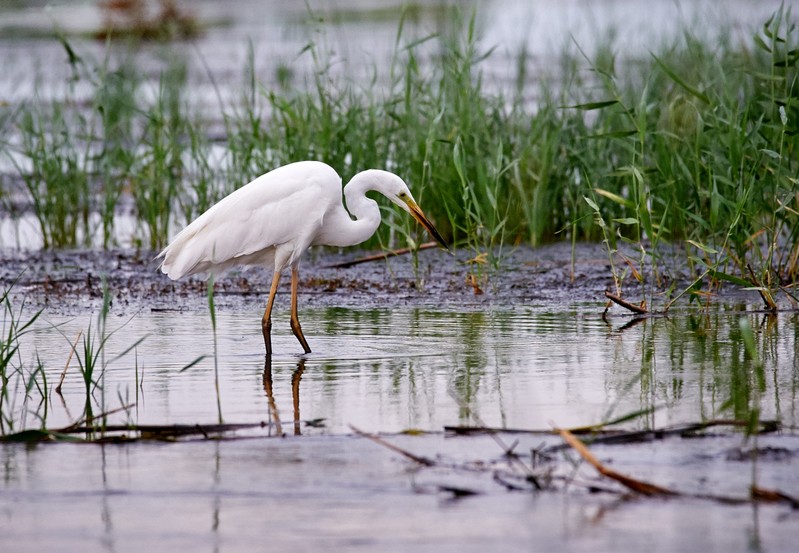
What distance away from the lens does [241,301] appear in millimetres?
7324

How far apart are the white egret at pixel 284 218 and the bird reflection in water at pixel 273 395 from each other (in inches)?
29.8

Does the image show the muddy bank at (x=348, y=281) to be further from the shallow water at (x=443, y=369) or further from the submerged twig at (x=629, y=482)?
the submerged twig at (x=629, y=482)

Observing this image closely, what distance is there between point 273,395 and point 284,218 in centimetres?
167

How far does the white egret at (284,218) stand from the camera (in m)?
6.24

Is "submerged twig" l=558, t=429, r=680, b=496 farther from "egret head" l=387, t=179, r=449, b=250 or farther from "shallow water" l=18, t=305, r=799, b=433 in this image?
"egret head" l=387, t=179, r=449, b=250

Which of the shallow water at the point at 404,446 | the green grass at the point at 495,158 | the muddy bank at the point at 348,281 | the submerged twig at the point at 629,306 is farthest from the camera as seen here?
the muddy bank at the point at 348,281

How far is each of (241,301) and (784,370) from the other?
3.44 meters

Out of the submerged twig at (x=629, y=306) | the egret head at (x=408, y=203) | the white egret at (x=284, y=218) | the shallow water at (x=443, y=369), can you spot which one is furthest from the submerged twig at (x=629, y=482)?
the egret head at (x=408, y=203)

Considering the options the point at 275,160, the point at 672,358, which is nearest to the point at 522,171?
the point at 275,160

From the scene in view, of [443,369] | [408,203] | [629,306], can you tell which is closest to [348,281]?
[408,203]

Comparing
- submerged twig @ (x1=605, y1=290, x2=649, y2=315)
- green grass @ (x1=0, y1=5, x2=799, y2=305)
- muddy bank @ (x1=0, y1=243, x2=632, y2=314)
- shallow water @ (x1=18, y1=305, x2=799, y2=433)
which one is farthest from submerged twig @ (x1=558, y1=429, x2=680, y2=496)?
muddy bank @ (x1=0, y1=243, x2=632, y2=314)

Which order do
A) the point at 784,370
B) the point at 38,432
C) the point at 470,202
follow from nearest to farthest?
the point at 38,432, the point at 784,370, the point at 470,202

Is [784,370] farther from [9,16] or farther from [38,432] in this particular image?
[9,16]

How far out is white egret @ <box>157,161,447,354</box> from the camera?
6242 mm
